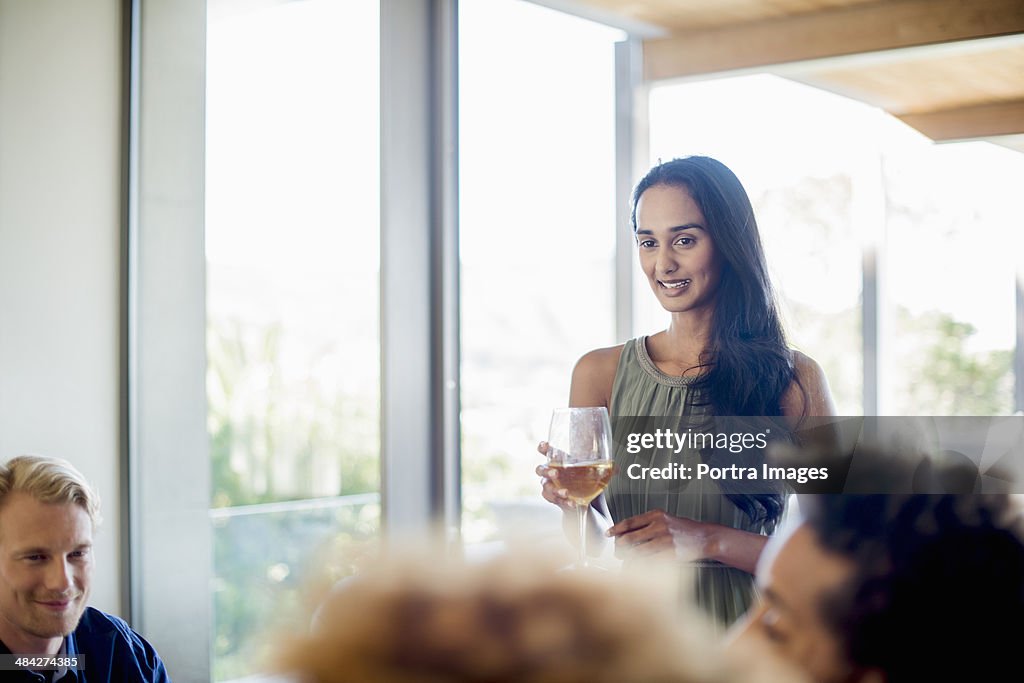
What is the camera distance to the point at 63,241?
274 cm

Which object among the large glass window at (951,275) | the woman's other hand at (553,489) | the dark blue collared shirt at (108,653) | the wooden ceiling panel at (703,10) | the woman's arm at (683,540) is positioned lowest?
the dark blue collared shirt at (108,653)

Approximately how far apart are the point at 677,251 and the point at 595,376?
0.31 meters

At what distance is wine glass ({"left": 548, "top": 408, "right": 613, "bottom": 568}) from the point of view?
3.93 ft

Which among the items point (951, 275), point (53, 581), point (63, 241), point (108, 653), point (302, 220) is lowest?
point (108, 653)

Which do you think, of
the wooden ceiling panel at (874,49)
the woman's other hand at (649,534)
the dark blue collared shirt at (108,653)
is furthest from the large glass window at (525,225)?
the woman's other hand at (649,534)

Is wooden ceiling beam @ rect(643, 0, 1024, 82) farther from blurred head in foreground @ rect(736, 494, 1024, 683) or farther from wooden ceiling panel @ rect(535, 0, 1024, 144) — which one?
blurred head in foreground @ rect(736, 494, 1024, 683)

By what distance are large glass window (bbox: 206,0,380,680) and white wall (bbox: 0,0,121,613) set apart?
12.6 inches

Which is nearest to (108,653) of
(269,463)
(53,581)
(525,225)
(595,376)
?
(53,581)

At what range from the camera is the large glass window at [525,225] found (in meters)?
2.86

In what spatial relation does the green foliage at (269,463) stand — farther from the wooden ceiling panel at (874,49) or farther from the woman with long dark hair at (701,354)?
the wooden ceiling panel at (874,49)

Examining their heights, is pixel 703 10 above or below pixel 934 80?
above

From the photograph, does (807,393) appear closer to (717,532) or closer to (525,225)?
(717,532)

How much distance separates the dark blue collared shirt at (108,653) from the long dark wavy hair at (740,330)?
1218mm

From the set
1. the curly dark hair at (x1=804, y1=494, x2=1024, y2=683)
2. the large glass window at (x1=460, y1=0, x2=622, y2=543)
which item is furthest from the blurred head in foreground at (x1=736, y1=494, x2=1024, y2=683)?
the large glass window at (x1=460, y1=0, x2=622, y2=543)
